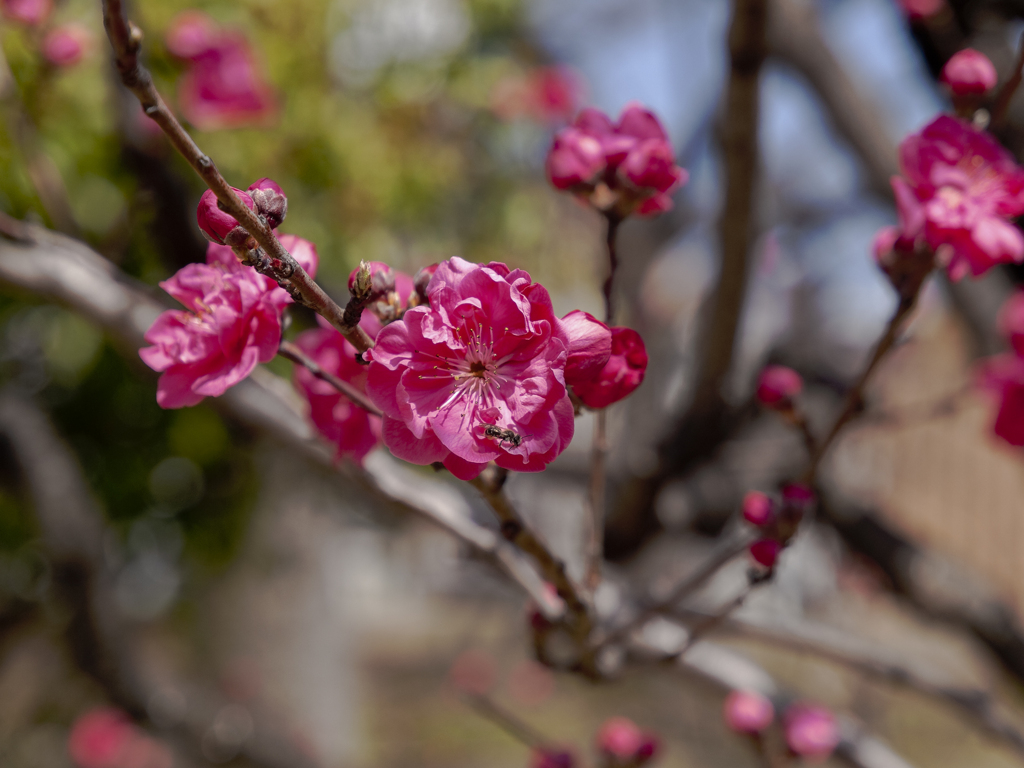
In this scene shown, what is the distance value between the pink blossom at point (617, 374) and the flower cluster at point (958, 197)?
0.35 metres

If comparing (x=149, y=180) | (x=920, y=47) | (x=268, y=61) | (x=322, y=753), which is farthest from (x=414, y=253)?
(x=322, y=753)

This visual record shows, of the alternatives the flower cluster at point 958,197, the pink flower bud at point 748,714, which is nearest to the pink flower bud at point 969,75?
the flower cluster at point 958,197

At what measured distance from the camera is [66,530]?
1.77 metres

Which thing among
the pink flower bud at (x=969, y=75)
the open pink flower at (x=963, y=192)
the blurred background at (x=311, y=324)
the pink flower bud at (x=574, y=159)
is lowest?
the blurred background at (x=311, y=324)

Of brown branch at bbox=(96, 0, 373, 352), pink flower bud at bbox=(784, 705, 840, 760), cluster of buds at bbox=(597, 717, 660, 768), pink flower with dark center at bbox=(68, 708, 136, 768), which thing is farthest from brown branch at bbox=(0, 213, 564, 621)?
pink flower with dark center at bbox=(68, 708, 136, 768)

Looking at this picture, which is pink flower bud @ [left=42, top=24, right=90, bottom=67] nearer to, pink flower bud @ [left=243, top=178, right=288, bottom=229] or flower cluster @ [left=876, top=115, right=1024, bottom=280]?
pink flower bud @ [left=243, top=178, right=288, bottom=229]

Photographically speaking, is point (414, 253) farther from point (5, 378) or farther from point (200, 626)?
point (200, 626)

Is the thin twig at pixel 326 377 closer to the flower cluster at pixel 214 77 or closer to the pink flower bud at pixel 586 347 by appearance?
the pink flower bud at pixel 586 347

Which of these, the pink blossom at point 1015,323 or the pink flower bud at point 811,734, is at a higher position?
the pink blossom at point 1015,323

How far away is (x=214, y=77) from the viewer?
1773 mm

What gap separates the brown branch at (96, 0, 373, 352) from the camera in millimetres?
377

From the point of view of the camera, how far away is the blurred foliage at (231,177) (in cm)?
177

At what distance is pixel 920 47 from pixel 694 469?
1336 millimetres

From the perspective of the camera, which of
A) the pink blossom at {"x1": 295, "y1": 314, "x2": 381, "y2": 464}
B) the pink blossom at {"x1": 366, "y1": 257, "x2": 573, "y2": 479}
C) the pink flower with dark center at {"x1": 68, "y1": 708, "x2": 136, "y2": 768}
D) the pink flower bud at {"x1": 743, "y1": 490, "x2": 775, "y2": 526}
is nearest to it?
the pink blossom at {"x1": 366, "y1": 257, "x2": 573, "y2": 479}
